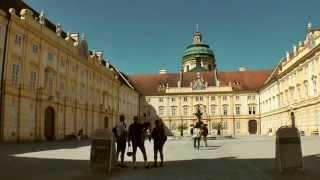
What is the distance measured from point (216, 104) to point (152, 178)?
3118 inches

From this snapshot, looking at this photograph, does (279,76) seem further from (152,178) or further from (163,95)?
(152,178)

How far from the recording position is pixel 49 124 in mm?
39344

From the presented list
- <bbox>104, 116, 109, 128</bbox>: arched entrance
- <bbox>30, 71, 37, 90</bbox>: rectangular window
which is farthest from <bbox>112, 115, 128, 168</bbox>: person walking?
<bbox>104, 116, 109, 128</bbox>: arched entrance

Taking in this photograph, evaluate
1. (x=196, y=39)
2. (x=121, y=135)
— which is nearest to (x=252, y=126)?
(x=196, y=39)

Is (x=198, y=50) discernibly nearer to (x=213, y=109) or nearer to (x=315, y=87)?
(x=213, y=109)

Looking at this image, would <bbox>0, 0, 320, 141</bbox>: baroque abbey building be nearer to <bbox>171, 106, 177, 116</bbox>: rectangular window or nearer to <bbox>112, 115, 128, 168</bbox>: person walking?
<bbox>171, 106, 177, 116</bbox>: rectangular window

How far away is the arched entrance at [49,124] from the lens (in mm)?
38625

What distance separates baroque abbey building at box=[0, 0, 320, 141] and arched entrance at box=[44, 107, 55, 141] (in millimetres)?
94

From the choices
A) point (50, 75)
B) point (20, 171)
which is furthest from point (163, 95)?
point (20, 171)

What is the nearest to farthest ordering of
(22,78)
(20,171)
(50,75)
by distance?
(20,171)
(22,78)
(50,75)

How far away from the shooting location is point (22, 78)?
3412 cm

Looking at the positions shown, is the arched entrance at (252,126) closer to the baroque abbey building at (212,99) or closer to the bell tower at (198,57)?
the baroque abbey building at (212,99)

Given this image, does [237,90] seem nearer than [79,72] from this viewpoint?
No

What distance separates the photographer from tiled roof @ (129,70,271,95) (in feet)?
291
